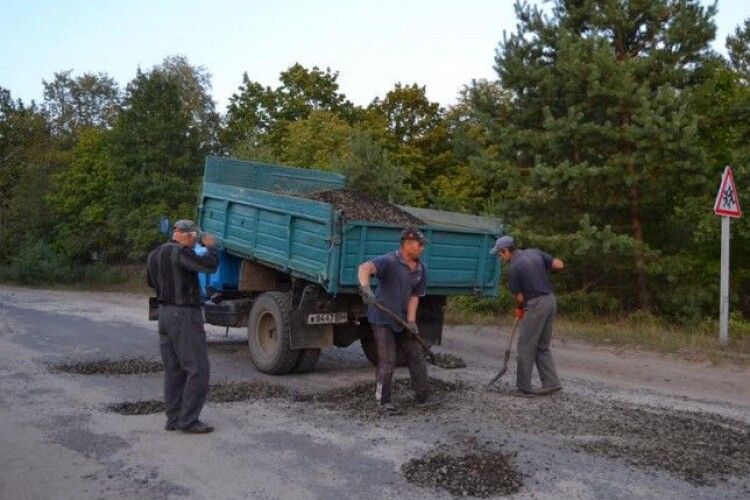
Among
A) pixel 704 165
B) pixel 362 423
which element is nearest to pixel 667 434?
pixel 362 423

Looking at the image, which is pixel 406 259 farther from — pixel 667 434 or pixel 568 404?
pixel 667 434

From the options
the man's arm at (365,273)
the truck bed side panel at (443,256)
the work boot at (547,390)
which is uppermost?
the truck bed side panel at (443,256)

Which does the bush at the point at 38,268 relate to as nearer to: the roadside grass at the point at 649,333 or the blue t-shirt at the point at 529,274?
the roadside grass at the point at 649,333

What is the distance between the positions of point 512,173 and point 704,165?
362 centimetres

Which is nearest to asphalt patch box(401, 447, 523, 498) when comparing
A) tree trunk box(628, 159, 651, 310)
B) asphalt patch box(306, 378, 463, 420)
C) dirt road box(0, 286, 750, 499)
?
dirt road box(0, 286, 750, 499)

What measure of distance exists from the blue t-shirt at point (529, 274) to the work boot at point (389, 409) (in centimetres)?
187

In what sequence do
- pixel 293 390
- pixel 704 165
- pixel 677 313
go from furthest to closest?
pixel 677 313
pixel 704 165
pixel 293 390

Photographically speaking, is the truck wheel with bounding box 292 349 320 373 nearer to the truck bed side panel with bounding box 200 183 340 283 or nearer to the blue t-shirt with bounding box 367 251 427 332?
the truck bed side panel with bounding box 200 183 340 283

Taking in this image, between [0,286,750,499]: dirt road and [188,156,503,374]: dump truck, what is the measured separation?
1.61 ft

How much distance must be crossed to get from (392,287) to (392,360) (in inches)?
26.3

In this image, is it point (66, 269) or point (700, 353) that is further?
point (66, 269)

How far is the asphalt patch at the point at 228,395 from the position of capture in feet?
22.6

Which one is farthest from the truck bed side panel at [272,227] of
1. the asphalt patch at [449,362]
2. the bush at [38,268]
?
the bush at [38,268]

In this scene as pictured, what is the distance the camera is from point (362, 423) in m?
6.41
